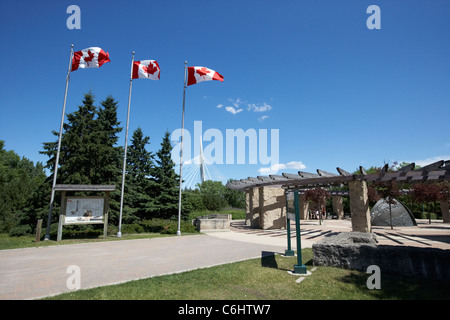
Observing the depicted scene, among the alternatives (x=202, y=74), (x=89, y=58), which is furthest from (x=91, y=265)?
(x=202, y=74)

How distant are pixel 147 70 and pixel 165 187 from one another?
11.5 m

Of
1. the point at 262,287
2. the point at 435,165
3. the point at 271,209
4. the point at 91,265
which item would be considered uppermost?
the point at 435,165

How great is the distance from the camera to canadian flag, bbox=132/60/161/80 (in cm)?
1501

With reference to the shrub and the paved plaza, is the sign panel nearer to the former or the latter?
the paved plaza

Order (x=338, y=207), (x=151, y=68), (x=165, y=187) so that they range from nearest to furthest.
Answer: (x=151, y=68)
(x=165, y=187)
(x=338, y=207)

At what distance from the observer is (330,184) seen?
50.2ft

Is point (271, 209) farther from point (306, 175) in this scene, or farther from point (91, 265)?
point (91, 265)

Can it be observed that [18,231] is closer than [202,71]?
Yes

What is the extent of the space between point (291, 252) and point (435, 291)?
12.4ft

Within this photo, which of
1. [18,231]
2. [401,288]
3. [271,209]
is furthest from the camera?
[271,209]

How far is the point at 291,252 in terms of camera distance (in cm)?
759
